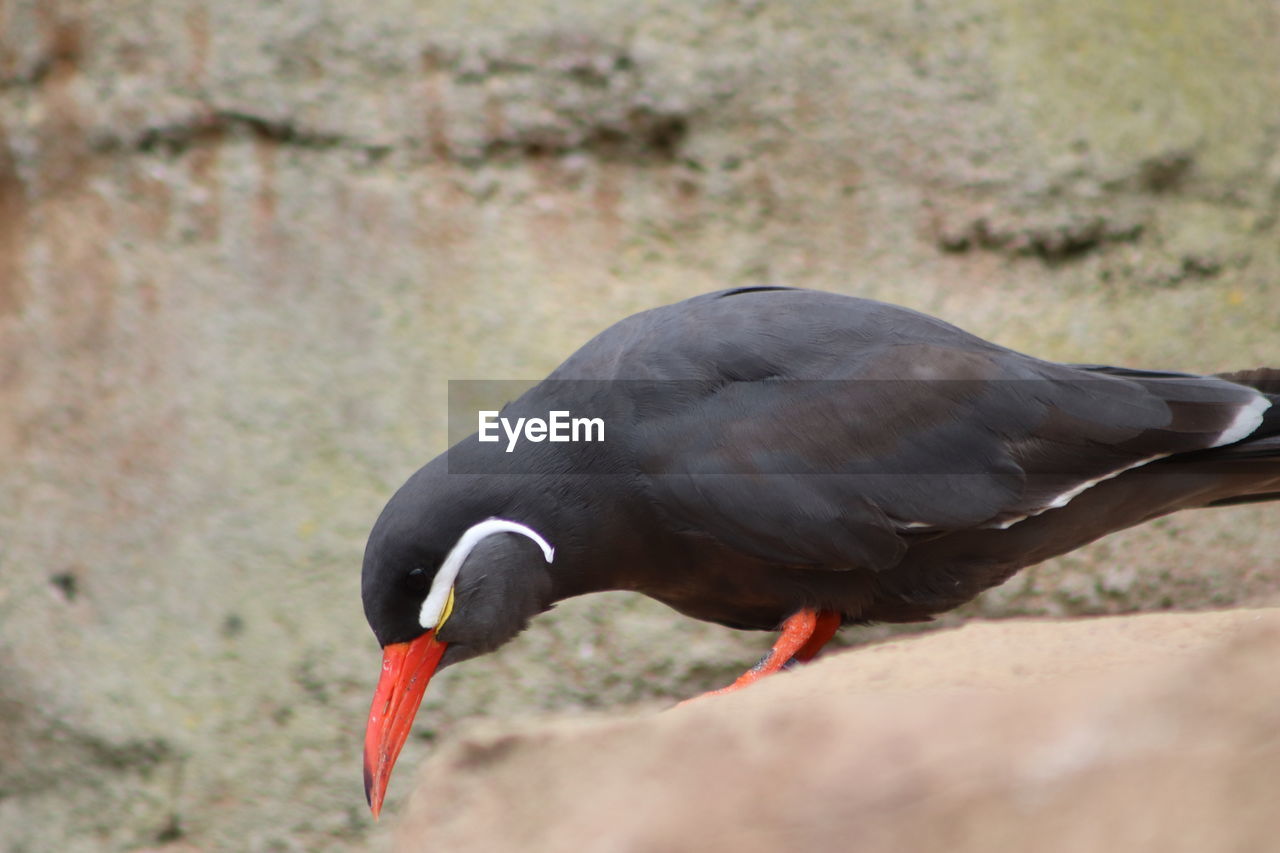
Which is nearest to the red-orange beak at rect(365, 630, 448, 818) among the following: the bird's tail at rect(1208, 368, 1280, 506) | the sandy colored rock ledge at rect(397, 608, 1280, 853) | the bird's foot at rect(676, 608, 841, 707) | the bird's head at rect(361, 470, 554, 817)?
the bird's head at rect(361, 470, 554, 817)

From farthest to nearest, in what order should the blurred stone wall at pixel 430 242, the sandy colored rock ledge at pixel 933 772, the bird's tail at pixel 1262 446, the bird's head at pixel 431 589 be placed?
1. the blurred stone wall at pixel 430 242
2. the bird's tail at pixel 1262 446
3. the bird's head at pixel 431 589
4. the sandy colored rock ledge at pixel 933 772

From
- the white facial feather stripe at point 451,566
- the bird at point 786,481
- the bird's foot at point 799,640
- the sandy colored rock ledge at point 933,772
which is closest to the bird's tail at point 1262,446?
the bird at point 786,481

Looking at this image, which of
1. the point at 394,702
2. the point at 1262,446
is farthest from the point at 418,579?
the point at 1262,446

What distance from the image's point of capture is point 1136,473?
3240 mm

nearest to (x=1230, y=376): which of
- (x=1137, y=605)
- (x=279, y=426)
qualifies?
(x=1137, y=605)

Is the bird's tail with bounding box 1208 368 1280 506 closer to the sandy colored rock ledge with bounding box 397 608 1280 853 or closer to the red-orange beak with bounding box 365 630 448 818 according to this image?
the sandy colored rock ledge with bounding box 397 608 1280 853

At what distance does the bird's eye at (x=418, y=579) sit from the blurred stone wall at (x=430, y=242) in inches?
77.5

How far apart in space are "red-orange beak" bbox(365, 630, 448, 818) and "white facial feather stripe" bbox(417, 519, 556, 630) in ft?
0.19

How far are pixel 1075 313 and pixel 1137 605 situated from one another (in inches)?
42.6

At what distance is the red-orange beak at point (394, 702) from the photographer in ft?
9.75

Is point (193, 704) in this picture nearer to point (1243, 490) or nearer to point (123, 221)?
point (123, 221)

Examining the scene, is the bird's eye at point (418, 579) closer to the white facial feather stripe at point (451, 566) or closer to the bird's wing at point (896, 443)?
the white facial feather stripe at point (451, 566)

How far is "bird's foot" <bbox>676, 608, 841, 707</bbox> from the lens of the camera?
10.0 ft

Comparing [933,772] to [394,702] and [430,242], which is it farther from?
[430,242]
